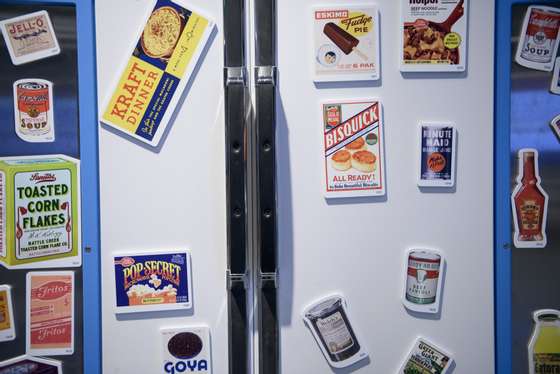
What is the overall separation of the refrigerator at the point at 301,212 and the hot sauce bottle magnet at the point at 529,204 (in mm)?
76

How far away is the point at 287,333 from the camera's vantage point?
44.5 inches

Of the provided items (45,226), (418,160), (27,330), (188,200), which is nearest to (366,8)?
(418,160)

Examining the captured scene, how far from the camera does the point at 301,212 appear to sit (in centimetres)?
→ 112

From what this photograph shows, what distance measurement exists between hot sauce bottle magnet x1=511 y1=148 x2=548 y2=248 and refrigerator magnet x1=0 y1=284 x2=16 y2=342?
136cm

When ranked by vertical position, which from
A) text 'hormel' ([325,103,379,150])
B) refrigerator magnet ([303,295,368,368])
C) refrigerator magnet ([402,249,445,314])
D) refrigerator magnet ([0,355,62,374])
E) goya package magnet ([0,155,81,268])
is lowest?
refrigerator magnet ([0,355,62,374])

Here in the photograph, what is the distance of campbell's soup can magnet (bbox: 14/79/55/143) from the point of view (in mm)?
1091

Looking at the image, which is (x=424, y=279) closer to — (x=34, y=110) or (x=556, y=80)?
(x=556, y=80)

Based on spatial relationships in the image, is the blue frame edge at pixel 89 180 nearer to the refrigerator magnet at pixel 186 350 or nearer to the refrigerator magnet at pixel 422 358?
the refrigerator magnet at pixel 186 350

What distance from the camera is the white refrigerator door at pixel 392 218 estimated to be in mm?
1118

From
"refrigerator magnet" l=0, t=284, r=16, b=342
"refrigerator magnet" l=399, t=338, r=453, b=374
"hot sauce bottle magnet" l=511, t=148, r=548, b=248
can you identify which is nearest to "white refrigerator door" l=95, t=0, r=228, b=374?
"refrigerator magnet" l=0, t=284, r=16, b=342

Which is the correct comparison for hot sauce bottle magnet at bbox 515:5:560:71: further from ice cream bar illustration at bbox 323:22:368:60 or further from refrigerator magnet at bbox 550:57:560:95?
Answer: ice cream bar illustration at bbox 323:22:368:60

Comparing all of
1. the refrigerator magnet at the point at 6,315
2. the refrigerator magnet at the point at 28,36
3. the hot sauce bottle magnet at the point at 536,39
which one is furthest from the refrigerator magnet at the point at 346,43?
the refrigerator magnet at the point at 6,315

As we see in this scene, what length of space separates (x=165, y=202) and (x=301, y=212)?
1.20 ft

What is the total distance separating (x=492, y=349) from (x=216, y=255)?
0.80 meters
